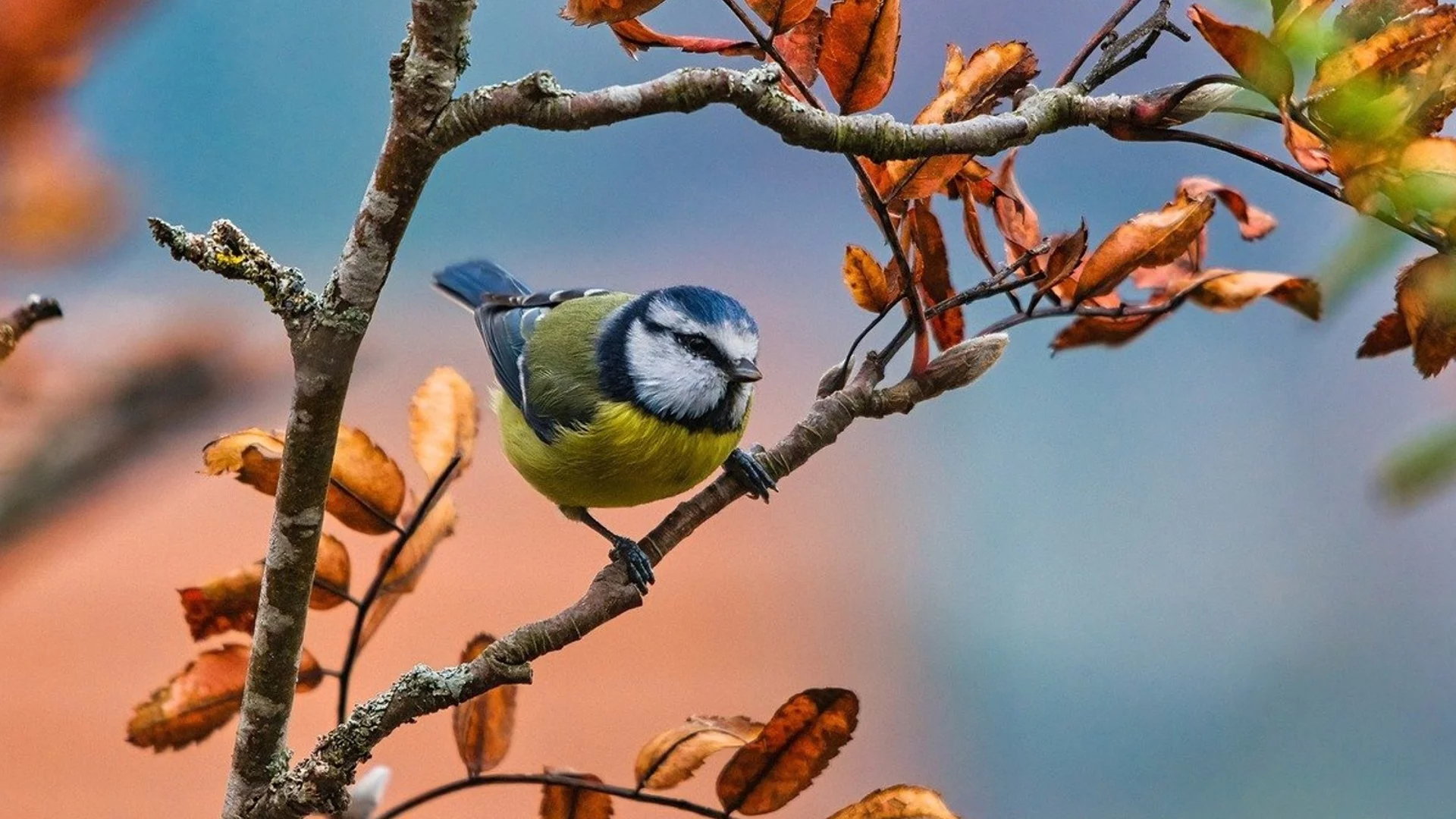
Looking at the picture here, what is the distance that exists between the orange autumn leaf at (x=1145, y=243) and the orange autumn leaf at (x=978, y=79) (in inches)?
3.8

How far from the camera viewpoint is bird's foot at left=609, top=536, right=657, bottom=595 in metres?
0.72

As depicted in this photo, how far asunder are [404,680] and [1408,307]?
1.53 feet

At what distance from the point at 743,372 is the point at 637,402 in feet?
0.37

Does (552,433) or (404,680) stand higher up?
(552,433)

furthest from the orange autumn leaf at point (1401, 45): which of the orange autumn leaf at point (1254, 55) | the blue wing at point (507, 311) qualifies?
the blue wing at point (507, 311)

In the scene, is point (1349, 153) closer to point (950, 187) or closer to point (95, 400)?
point (950, 187)

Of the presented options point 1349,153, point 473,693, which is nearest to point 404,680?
point 473,693

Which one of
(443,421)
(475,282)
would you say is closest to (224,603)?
(443,421)

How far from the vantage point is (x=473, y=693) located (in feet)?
A: 1.92

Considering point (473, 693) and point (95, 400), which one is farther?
point (95, 400)

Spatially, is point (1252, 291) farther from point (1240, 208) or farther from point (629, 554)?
point (629, 554)

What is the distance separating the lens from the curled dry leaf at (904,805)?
0.60 metres

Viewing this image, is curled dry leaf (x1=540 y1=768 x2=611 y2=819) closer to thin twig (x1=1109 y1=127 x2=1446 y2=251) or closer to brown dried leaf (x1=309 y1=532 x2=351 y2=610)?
brown dried leaf (x1=309 y1=532 x2=351 y2=610)

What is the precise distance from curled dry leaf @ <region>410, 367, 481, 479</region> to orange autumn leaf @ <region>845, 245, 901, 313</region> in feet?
0.78
